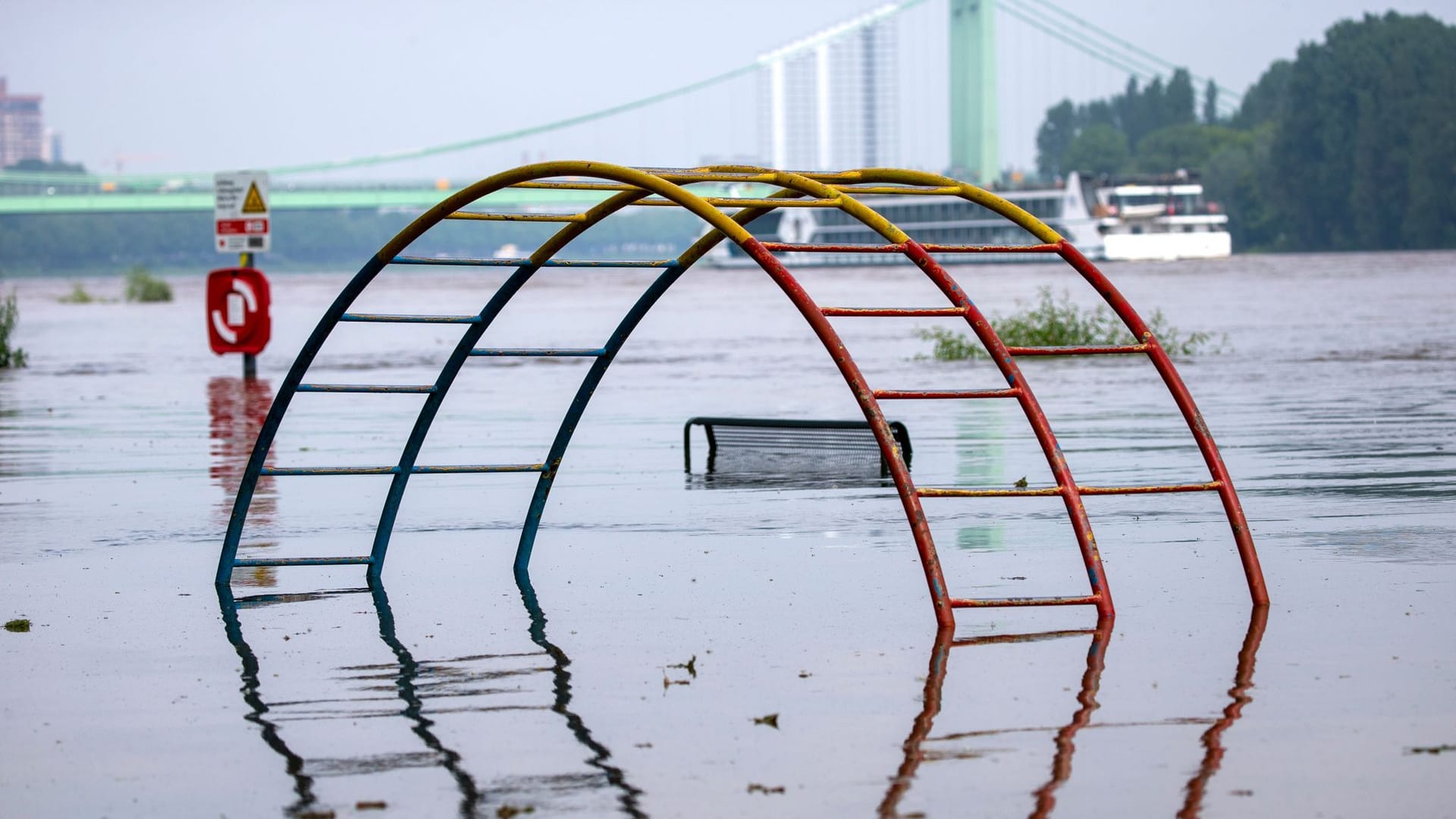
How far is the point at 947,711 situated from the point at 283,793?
177 cm

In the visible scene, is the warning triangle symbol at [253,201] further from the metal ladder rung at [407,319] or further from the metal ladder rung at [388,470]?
the metal ladder rung at [407,319]

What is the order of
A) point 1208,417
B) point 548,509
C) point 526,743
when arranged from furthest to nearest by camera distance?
point 1208,417
point 548,509
point 526,743

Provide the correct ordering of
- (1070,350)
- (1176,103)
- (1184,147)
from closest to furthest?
(1070,350), (1184,147), (1176,103)

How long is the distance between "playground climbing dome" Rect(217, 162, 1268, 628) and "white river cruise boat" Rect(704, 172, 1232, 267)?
4183 inches

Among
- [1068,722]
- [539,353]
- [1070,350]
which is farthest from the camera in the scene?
[539,353]

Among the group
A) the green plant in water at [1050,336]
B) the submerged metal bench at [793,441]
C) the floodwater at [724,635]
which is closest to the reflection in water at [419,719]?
the floodwater at [724,635]

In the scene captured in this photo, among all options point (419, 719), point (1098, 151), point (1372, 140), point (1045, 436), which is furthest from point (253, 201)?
point (1098, 151)

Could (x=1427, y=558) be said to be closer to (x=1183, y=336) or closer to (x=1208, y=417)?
(x=1208, y=417)

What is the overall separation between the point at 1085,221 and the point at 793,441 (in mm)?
111267

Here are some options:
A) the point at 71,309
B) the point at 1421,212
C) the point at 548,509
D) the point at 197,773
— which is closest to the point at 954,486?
the point at 548,509

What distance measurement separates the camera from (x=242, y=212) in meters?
20.3

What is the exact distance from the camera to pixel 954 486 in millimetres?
11281

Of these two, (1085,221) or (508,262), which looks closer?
(508,262)

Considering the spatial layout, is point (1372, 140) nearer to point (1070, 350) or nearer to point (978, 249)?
point (978, 249)
